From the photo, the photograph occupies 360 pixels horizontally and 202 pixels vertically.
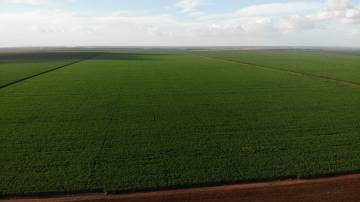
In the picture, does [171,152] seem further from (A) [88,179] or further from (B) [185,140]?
(A) [88,179]

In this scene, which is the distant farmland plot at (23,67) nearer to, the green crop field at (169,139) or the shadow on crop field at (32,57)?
the shadow on crop field at (32,57)

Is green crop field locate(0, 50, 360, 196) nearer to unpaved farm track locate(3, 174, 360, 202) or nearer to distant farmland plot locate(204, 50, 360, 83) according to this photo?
unpaved farm track locate(3, 174, 360, 202)

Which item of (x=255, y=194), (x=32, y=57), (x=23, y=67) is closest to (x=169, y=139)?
(x=255, y=194)

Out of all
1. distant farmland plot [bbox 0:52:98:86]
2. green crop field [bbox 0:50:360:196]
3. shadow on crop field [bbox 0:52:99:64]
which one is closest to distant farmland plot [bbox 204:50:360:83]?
green crop field [bbox 0:50:360:196]

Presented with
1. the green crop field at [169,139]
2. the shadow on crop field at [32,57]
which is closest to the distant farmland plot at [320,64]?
the green crop field at [169,139]

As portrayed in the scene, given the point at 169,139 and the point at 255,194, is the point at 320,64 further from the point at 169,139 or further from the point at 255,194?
the point at 255,194

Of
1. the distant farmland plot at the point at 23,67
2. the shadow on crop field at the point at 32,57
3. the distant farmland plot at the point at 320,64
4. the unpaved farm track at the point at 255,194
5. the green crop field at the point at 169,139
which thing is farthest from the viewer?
the shadow on crop field at the point at 32,57

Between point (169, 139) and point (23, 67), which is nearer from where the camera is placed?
point (169, 139)

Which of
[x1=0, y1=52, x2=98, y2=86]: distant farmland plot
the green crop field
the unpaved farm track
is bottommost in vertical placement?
the unpaved farm track

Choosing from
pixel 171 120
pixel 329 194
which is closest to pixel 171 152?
pixel 171 120
